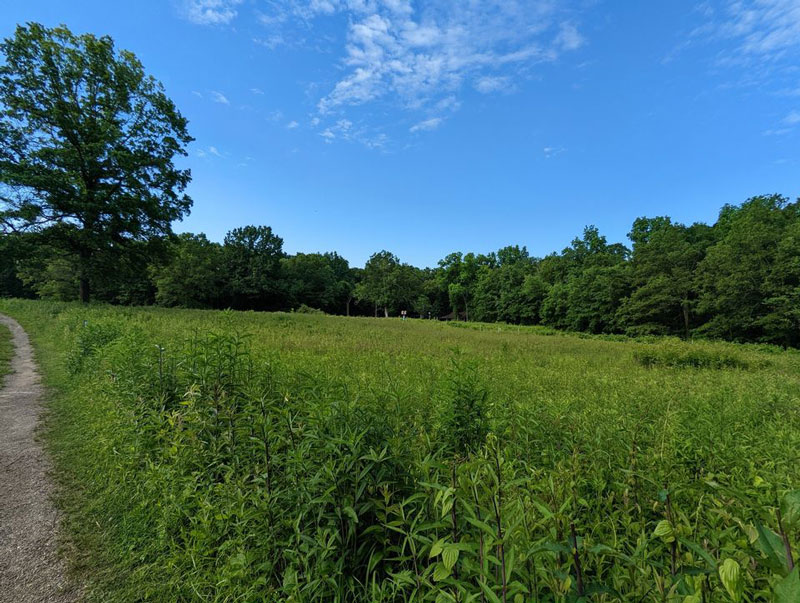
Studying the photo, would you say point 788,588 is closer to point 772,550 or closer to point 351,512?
point 772,550

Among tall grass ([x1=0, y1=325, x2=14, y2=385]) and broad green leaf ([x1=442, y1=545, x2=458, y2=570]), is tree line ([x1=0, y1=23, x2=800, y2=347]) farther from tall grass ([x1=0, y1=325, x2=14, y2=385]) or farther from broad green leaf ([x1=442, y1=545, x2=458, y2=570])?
broad green leaf ([x1=442, y1=545, x2=458, y2=570])

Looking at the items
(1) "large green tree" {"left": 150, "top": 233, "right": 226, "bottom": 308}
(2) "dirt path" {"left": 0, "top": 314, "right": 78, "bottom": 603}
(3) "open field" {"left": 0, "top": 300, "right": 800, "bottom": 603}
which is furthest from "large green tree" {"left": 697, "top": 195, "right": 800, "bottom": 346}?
(1) "large green tree" {"left": 150, "top": 233, "right": 226, "bottom": 308}

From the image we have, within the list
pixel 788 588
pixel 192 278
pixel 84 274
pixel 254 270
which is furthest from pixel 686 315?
pixel 192 278

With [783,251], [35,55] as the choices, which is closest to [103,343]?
[35,55]

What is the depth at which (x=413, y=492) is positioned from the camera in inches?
94.5

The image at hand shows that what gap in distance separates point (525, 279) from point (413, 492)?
64.3 meters

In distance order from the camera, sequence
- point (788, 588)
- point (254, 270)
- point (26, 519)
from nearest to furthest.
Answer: point (788, 588)
point (26, 519)
point (254, 270)

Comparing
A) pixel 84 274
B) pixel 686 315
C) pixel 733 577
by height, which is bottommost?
pixel 686 315

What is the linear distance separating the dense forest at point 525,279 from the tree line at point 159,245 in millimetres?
182

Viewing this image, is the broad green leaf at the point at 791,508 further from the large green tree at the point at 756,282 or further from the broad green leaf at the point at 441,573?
the large green tree at the point at 756,282

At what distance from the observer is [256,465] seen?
9.45ft

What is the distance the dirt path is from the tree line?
69.9 feet

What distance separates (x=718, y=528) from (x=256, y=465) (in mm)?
3365

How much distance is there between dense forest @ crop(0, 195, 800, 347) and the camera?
88.5 ft
